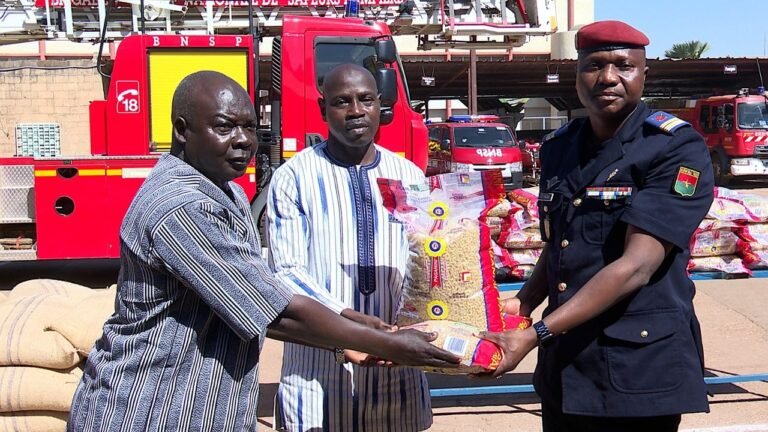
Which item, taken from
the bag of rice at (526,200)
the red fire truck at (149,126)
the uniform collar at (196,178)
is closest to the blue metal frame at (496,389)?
the bag of rice at (526,200)

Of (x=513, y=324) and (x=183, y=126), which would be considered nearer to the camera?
(x=183, y=126)

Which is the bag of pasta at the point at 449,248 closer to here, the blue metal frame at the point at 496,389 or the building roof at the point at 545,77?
the blue metal frame at the point at 496,389

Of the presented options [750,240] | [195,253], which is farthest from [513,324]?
A: [750,240]

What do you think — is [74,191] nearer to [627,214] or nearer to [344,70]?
[344,70]

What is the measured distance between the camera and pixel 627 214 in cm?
212

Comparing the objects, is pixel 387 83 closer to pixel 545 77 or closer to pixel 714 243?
pixel 714 243

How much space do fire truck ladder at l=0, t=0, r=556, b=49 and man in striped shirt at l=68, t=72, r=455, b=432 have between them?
696cm

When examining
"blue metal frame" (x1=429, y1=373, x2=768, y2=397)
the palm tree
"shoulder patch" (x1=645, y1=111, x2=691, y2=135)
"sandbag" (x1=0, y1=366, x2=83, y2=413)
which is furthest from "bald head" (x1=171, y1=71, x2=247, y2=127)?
the palm tree

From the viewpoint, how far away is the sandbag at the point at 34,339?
332 cm

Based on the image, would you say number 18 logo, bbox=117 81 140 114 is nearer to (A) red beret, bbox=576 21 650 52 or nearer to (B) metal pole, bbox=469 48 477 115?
(A) red beret, bbox=576 21 650 52

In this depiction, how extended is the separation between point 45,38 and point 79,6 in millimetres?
617

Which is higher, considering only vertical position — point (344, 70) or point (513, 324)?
point (344, 70)

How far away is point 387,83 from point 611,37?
13.3 feet

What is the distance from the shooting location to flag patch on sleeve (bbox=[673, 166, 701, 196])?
6.88 feet
